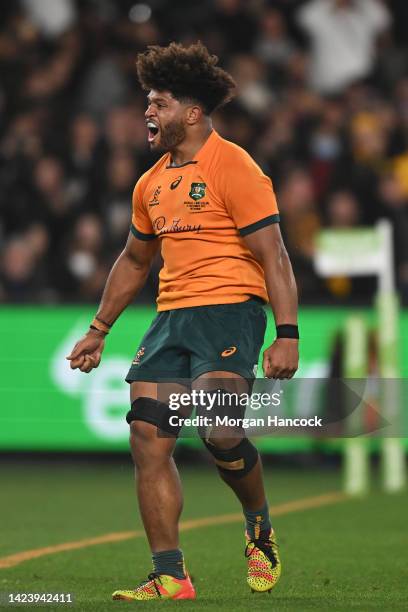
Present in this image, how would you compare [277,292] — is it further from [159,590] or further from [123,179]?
[123,179]

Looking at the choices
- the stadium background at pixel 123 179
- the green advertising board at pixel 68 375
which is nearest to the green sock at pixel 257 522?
the stadium background at pixel 123 179

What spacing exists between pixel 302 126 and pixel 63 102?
116 inches

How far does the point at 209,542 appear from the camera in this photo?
929cm

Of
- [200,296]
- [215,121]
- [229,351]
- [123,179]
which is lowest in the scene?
[229,351]

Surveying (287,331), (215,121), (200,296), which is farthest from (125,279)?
(215,121)

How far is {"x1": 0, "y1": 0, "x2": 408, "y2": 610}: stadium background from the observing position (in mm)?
14336

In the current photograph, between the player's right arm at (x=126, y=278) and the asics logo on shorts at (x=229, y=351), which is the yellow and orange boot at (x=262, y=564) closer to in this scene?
the asics logo on shorts at (x=229, y=351)

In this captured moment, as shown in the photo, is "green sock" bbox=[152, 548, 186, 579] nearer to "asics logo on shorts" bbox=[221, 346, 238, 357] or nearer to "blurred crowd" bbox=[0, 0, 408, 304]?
"asics logo on shorts" bbox=[221, 346, 238, 357]

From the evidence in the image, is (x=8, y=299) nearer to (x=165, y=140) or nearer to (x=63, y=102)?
(x=63, y=102)

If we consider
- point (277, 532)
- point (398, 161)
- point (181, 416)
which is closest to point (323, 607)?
point (181, 416)

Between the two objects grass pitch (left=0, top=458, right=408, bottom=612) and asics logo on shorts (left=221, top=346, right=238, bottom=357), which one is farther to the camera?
grass pitch (left=0, top=458, right=408, bottom=612)

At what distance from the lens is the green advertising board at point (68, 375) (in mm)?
14336

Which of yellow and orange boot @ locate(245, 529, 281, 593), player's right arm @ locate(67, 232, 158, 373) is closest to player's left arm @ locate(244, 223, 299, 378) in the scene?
player's right arm @ locate(67, 232, 158, 373)

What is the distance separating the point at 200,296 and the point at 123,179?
888cm
